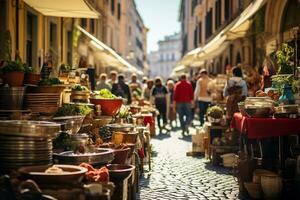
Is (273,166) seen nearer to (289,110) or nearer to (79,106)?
(289,110)

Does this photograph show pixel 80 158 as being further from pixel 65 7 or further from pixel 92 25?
pixel 92 25

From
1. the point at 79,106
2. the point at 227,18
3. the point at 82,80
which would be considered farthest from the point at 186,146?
the point at 227,18

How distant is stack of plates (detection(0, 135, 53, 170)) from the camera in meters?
5.04

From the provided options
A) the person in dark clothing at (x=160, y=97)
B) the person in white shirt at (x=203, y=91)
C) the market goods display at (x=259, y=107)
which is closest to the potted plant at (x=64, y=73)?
the market goods display at (x=259, y=107)

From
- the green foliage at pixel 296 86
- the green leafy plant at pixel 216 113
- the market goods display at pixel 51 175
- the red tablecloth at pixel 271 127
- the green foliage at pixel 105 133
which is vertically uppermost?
the green foliage at pixel 296 86

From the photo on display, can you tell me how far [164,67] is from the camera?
12375 centimetres

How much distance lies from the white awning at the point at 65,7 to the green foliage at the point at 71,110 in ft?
9.75

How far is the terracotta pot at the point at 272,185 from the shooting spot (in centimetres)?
716

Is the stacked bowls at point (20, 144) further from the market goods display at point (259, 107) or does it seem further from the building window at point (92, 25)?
the building window at point (92, 25)

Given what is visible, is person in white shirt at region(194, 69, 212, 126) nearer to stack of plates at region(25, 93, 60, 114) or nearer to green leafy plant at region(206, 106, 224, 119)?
green leafy plant at region(206, 106, 224, 119)

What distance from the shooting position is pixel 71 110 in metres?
7.50

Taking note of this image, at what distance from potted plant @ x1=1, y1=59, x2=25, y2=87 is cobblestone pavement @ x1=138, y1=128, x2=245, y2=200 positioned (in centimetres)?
230

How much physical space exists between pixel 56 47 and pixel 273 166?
983cm

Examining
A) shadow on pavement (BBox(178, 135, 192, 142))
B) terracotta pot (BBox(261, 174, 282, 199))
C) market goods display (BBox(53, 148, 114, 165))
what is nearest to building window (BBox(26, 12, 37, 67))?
shadow on pavement (BBox(178, 135, 192, 142))
